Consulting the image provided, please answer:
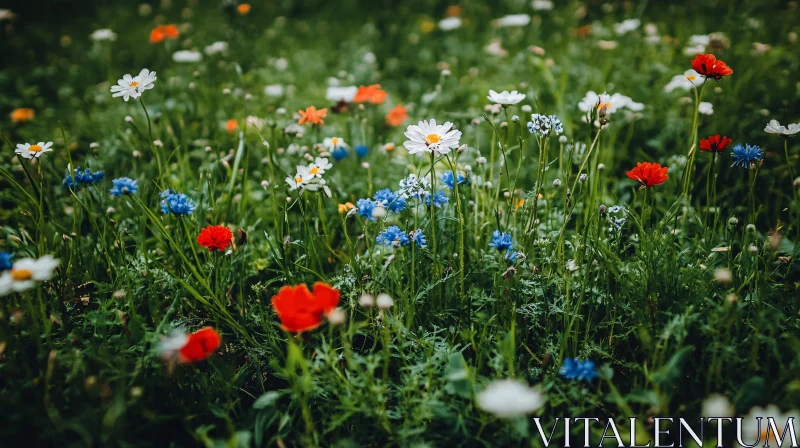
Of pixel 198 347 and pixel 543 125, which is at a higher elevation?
pixel 543 125

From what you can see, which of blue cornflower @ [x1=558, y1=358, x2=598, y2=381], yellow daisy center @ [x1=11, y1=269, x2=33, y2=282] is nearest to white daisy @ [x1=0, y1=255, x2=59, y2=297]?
yellow daisy center @ [x1=11, y1=269, x2=33, y2=282]

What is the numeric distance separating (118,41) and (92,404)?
3298 mm

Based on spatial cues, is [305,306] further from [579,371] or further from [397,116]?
[397,116]

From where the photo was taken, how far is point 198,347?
106cm

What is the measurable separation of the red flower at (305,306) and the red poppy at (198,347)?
154 millimetres

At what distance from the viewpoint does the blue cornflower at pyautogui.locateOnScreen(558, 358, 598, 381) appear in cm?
112

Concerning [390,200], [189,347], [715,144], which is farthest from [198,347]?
[715,144]

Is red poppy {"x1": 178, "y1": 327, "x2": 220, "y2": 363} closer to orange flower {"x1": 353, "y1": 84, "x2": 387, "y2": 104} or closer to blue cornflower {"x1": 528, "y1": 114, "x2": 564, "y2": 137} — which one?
blue cornflower {"x1": 528, "y1": 114, "x2": 564, "y2": 137}

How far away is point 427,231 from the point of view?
1500 mm

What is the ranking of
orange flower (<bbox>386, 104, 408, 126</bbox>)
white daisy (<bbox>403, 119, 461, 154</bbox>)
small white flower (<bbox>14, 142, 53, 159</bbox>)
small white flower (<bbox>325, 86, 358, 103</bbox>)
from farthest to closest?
orange flower (<bbox>386, 104, 408, 126</bbox>) → small white flower (<bbox>325, 86, 358, 103</bbox>) → small white flower (<bbox>14, 142, 53, 159</bbox>) → white daisy (<bbox>403, 119, 461, 154</bbox>)

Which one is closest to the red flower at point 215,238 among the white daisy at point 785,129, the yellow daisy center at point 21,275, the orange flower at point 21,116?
the yellow daisy center at point 21,275

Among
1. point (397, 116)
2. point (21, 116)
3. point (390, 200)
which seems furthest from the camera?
point (21, 116)

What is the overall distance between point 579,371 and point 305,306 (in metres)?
0.61

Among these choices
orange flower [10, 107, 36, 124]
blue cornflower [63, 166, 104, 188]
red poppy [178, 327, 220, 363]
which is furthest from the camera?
orange flower [10, 107, 36, 124]
